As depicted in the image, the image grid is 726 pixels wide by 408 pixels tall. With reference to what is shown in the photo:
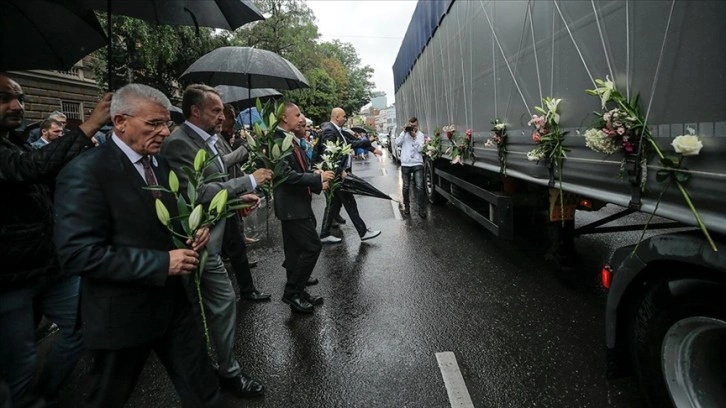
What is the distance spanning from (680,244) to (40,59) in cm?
410

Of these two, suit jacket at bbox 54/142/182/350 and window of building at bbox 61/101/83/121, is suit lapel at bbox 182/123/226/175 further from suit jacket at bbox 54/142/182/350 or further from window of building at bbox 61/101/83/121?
window of building at bbox 61/101/83/121

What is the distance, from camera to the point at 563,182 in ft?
9.36

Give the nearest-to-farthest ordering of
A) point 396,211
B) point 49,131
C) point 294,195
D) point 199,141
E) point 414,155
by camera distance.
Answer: point 199,141
point 294,195
point 49,131
point 414,155
point 396,211

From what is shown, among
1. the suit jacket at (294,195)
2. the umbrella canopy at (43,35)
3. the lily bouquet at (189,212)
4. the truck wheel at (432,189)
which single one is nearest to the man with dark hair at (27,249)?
the lily bouquet at (189,212)

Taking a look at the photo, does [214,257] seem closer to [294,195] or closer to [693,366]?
[294,195]

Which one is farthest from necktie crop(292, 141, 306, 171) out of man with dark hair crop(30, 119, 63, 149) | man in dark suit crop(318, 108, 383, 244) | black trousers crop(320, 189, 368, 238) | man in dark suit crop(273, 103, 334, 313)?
man with dark hair crop(30, 119, 63, 149)

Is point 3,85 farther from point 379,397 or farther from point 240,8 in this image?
point 379,397

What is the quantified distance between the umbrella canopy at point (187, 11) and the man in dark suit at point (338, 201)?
9.08 feet

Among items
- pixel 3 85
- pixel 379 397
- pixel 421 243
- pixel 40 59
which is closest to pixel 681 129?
pixel 379 397

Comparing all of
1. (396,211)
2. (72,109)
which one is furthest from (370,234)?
(72,109)

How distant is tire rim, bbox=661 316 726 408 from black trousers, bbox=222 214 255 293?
323cm

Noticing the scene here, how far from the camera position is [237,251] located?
3.96 metres

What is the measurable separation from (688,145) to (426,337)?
233cm

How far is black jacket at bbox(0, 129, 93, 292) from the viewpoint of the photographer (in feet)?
6.53
